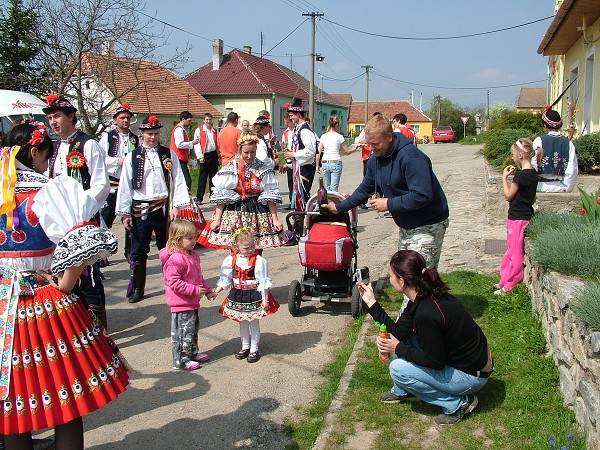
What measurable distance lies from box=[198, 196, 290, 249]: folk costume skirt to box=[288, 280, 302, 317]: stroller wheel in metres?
0.47

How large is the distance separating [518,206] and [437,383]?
296 centimetres

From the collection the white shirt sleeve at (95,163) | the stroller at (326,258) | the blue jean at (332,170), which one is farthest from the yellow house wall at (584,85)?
the white shirt sleeve at (95,163)

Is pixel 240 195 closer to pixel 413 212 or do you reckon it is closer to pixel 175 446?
pixel 413 212

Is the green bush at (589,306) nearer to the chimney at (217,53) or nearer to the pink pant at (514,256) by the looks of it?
the pink pant at (514,256)

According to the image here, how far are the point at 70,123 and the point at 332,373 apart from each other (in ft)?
10.7

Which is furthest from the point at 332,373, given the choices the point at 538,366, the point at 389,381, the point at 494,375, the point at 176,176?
the point at 176,176

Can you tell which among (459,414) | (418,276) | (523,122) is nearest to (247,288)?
(418,276)

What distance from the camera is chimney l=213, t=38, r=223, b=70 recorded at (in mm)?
46719

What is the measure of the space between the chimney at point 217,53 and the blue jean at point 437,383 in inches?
1796

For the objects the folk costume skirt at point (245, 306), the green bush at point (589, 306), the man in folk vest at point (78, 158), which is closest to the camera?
the green bush at point (589, 306)

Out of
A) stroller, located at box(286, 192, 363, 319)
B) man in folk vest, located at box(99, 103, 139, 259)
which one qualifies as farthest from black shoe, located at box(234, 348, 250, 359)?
man in folk vest, located at box(99, 103, 139, 259)

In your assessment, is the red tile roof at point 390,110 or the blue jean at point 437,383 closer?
the blue jean at point 437,383

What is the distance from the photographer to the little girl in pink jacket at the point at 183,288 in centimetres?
492

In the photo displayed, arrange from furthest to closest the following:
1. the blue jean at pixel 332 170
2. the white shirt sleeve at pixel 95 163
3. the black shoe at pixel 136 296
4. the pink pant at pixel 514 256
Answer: the blue jean at pixel 332 170
the black shoe at pixel 136 296
the pink pant at pixel 514 256
the white shirt sleeve at pixel 95 163
